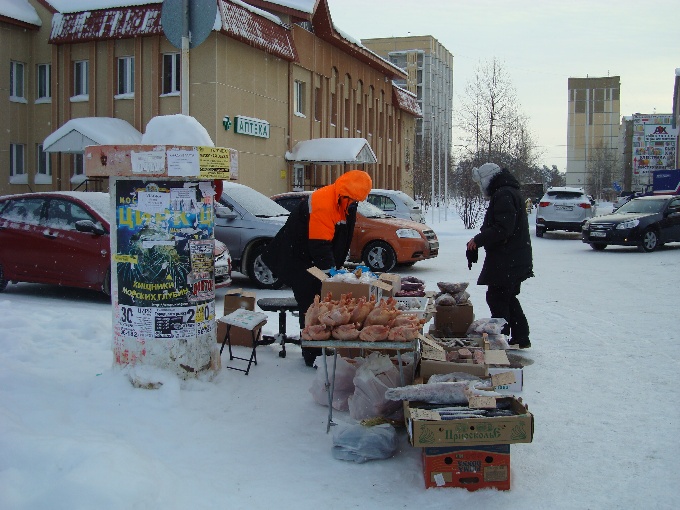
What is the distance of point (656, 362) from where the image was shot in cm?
726

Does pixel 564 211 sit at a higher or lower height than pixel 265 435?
higher

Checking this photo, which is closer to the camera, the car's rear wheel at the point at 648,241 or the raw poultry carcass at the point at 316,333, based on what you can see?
the raw poultry carcass at the point at 316,333

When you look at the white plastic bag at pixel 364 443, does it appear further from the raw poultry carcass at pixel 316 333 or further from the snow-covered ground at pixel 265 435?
the raw poultry carcass at pixel 316 333

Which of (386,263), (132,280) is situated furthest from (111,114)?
(132,280)

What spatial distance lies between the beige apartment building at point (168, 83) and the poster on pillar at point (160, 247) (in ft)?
62.1

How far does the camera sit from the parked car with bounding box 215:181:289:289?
39.5 feet

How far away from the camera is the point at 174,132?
5.80 metres

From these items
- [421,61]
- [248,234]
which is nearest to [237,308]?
[248,234]

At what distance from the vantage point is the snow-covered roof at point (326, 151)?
2962 centimetres

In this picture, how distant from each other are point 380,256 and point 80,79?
1831 cm

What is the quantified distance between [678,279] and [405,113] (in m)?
37.6

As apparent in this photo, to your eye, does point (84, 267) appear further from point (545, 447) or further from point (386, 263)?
point (545, 447)

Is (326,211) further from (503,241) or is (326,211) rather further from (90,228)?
(90,228)

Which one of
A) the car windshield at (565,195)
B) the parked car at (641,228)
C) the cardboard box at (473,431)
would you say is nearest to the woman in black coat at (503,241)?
the cardboard box at (473,431)
